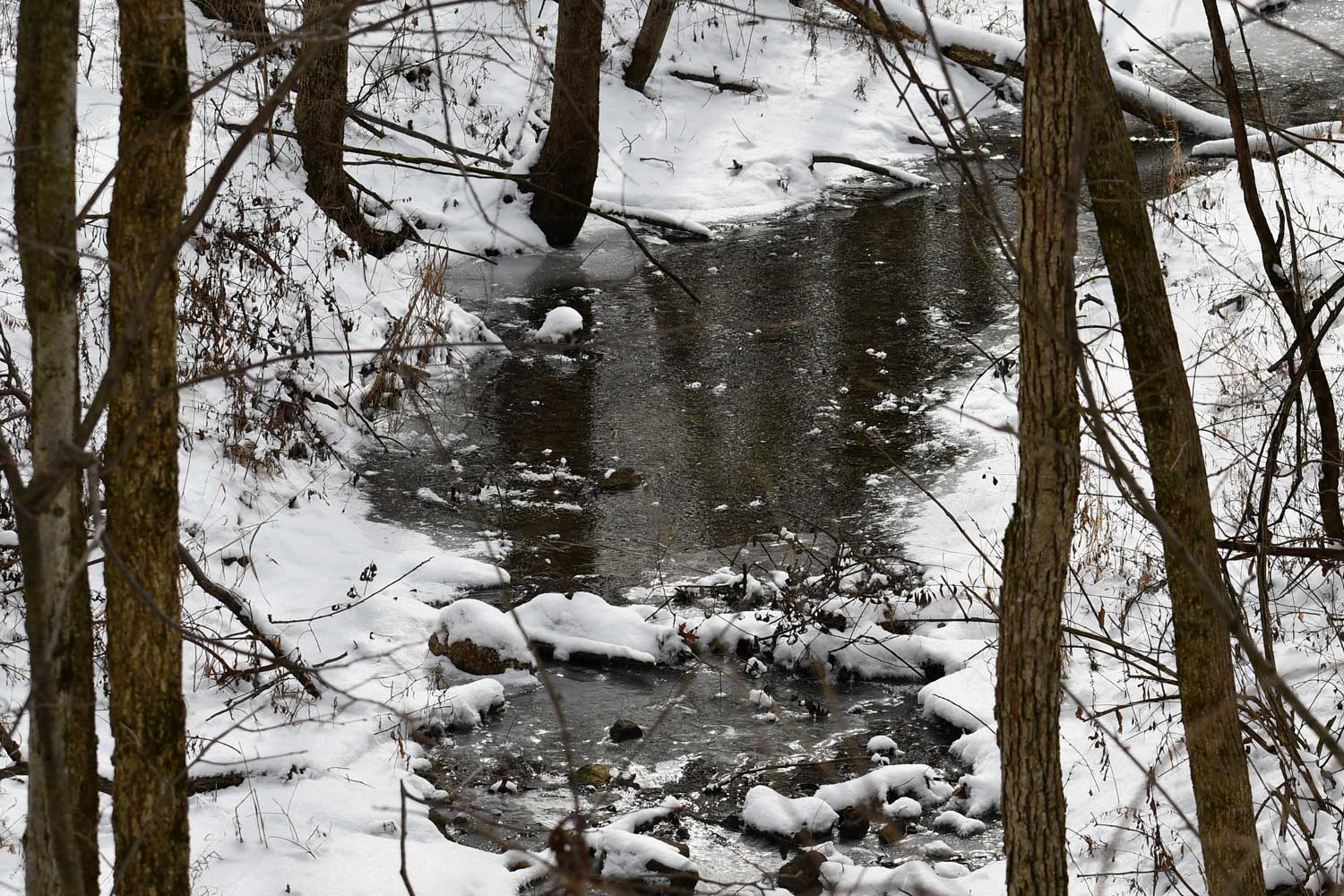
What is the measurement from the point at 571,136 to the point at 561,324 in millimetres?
2459

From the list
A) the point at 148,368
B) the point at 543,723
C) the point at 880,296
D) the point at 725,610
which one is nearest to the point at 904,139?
the point at 880,296

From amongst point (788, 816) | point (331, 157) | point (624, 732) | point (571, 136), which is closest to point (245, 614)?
point (624, 732)

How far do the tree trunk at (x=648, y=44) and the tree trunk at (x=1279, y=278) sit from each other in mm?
10291

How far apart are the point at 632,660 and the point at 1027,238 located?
3.44m

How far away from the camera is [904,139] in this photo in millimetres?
13789

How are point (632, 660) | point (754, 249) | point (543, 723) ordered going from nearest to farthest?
point (543, 723), point (632, 660), point (754, 249)

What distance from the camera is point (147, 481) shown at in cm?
206

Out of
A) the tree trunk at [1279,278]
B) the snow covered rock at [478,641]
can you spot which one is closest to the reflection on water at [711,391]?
the snow covered rock at [478,641]

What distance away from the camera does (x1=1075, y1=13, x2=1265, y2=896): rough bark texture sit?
2.72 meters

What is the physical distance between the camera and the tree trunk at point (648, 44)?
13.0 meters

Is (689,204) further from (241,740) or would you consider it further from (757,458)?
(241,740)

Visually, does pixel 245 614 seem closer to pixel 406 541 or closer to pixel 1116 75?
pixel 406 541

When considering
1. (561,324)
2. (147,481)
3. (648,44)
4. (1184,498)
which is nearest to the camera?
(147,481)

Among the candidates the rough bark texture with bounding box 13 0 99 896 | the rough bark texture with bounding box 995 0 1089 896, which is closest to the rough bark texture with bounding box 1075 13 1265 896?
the rough bark texture with bounding box 995 0 1089 896
